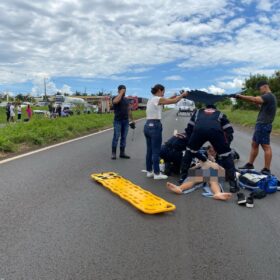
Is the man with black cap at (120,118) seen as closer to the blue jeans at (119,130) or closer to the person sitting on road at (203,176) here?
the blue jeans at (119,130)

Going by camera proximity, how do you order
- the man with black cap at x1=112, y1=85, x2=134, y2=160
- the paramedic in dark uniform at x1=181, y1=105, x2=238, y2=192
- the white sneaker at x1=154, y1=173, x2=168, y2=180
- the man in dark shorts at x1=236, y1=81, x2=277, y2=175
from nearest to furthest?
1. the paramedic in dark uniform at x1=181, y1=105, x2=238, y2=192
2. the white sneaker at x1=154, y1=173, x2=168, y2=180
3. the man in dark shorts at x1=236, y1=81, x2=277, y2=175
4. the man with black cap at x1=112, y1=85, x2=134, y2=160

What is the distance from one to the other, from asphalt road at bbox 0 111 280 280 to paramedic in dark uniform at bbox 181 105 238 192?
2.20 ft

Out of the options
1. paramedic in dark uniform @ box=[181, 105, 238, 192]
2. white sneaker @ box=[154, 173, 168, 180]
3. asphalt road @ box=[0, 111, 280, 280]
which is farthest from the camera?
white sneaker @ box=[154, 173, 168, 180]

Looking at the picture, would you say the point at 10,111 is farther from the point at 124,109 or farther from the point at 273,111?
the point at 273,111

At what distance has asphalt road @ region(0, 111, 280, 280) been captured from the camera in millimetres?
3422

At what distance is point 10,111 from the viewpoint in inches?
1139

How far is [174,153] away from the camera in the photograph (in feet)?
24.9

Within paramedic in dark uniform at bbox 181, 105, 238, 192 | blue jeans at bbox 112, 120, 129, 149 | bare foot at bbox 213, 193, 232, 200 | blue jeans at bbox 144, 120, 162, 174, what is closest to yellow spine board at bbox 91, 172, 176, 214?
blue jeans at bbox 144, 120, 162, 174

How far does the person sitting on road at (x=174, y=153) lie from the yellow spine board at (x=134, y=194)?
106 centimetres

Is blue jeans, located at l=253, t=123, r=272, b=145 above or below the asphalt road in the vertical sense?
above

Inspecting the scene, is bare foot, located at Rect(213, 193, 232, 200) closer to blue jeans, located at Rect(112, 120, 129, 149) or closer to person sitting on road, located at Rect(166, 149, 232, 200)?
person sitting on road, located at Rect(166, 149, 232, 200)

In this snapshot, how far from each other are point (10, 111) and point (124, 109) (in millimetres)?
21243

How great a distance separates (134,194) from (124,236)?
1687 millimetres

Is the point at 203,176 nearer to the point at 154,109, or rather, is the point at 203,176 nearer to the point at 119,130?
the point at 154,109
